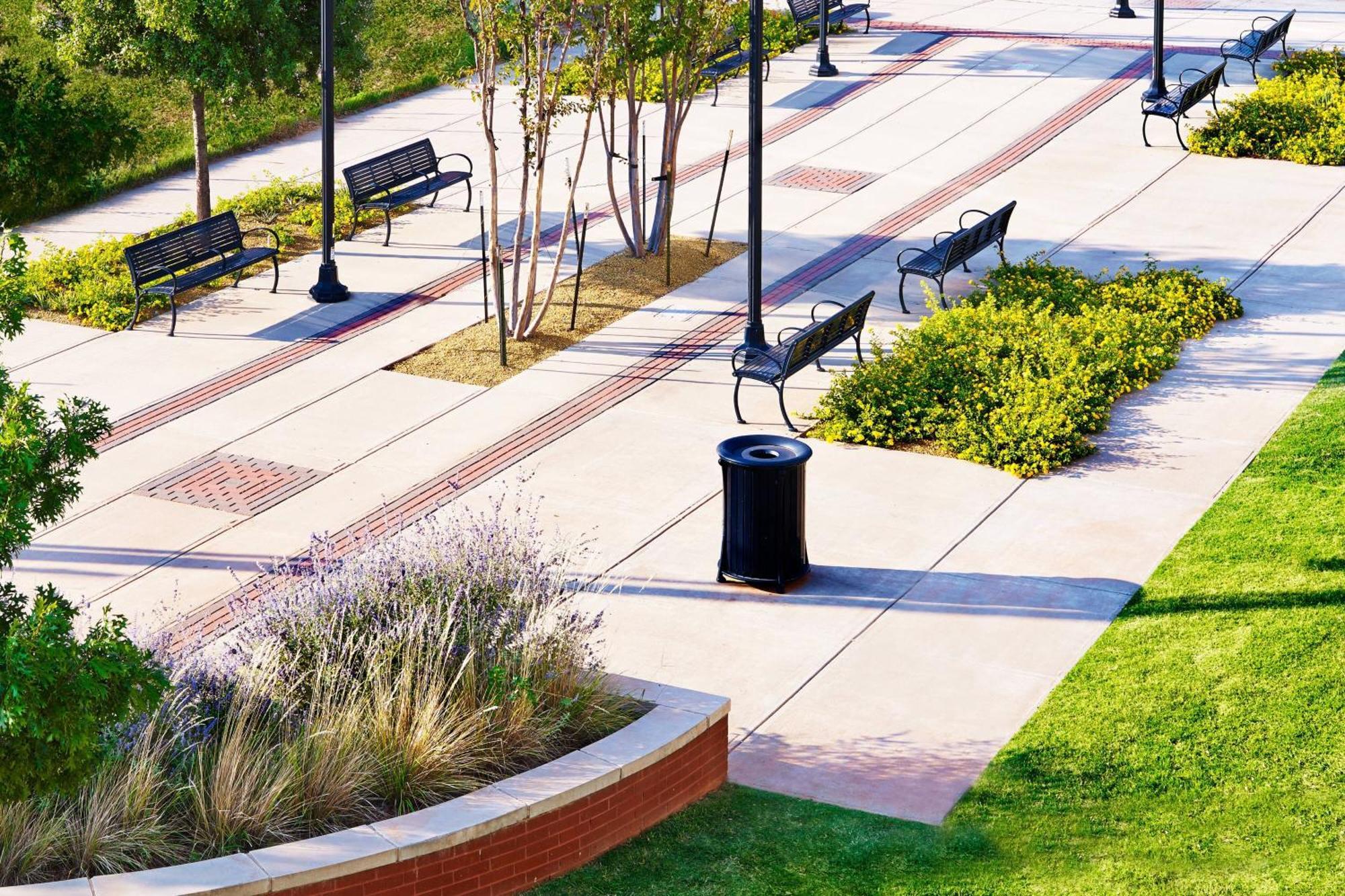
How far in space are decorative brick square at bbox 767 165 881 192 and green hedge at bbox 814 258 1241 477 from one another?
4549 millimetres

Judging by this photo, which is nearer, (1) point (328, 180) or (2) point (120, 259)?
(1) point (328, 180)

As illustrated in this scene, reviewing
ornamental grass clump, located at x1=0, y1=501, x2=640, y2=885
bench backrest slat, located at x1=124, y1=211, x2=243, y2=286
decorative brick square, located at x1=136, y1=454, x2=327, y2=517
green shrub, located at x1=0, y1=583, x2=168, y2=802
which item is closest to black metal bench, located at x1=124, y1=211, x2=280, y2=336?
bench backrest slat, located at x1=124, y1=211, x2=243, y2=286

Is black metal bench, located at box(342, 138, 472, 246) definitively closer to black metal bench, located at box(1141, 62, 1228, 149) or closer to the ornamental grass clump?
black metal bench, located at box(1141, 62, 1228, 149)

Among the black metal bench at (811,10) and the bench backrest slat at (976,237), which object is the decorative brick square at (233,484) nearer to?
the bench backrest slat at (976,237)

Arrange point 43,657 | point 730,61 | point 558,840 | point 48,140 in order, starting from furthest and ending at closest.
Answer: point 730,61 < point 48,140 < point 558,840 < point 43,657

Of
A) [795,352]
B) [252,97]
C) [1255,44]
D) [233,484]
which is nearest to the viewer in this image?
[233,484]

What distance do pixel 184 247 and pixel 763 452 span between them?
24.0 feet

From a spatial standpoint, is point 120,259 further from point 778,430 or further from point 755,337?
point 778,430

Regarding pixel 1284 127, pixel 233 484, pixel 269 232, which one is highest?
pixel 1284 127

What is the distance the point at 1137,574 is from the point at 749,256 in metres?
4.60

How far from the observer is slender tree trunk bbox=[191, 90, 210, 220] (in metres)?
17.0

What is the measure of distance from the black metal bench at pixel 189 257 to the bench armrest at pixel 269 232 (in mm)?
18

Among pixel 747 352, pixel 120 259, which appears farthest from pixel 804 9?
pixel 747 352

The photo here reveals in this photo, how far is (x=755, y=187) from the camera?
1373 centimetres
